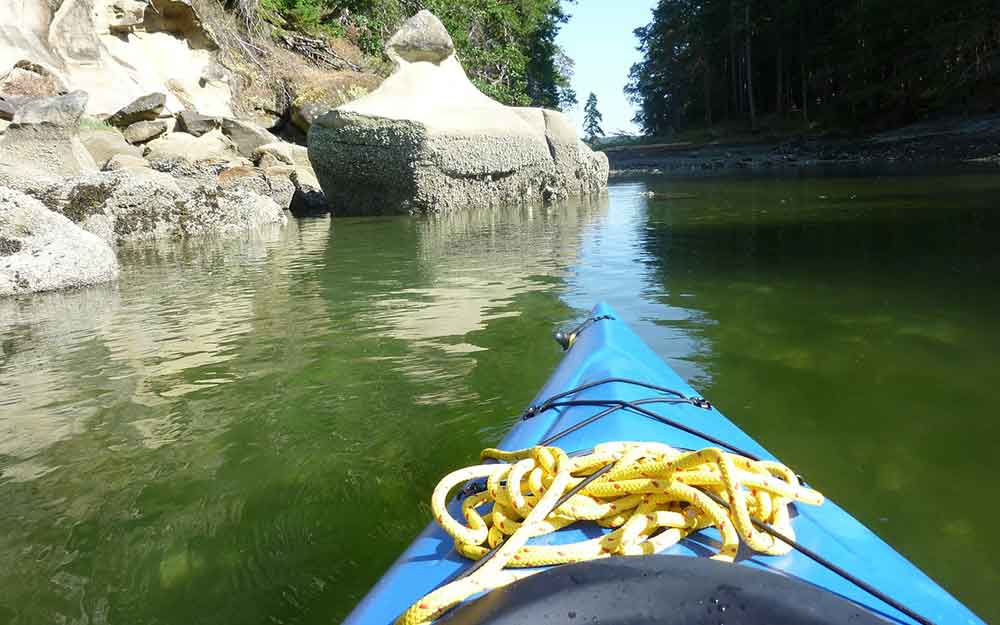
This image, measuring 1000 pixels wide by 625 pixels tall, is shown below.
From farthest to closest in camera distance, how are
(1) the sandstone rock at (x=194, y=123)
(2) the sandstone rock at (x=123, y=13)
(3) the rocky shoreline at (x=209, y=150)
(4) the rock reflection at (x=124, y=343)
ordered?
(2) the sandstone rock at (x=123, y=13)
(1) the sandstone rock at (x=194, y=123)
(3) the rocky shoreline at (x=209, y=150)
(4) the rock reflection at (x=124, y=343)

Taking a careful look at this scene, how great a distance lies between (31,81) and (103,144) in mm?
1688

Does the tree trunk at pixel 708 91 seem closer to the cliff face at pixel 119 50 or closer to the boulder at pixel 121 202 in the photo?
the cliff face at pixel 119 50

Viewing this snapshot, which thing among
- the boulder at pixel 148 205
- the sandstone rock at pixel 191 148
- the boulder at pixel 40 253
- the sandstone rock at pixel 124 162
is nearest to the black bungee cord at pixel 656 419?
the boulder at pixel 40 253

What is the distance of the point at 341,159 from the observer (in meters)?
11.3

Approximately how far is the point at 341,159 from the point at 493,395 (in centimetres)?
895

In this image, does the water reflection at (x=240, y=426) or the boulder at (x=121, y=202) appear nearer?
the water reflection at (x=240, y=426)

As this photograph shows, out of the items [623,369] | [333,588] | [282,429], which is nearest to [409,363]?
[282,429]

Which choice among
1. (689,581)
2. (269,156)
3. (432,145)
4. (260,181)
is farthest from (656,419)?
(269,156)

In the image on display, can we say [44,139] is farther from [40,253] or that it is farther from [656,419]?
[656,419]

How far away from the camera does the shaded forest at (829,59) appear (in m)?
20.9

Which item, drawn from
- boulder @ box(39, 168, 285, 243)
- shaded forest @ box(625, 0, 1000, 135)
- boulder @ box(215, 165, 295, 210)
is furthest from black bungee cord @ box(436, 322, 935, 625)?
shaded forest @ box(625, 0, 1000, 135)

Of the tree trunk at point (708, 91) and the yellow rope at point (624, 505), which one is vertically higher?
the tree trunk at point (708, 91)

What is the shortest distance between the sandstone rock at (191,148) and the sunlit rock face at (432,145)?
2.55 meters

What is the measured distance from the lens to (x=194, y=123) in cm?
1349
